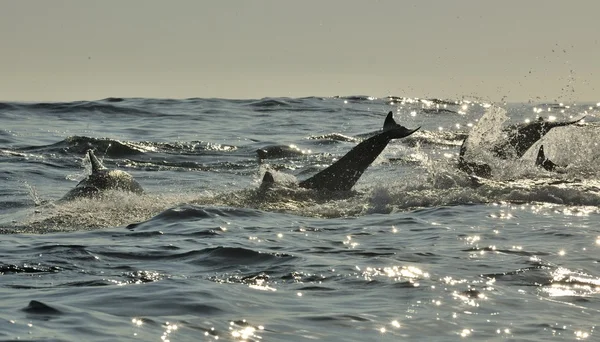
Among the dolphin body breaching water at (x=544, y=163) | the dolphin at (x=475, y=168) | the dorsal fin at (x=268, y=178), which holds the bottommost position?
the dorsal fin at (x=268, y=178)

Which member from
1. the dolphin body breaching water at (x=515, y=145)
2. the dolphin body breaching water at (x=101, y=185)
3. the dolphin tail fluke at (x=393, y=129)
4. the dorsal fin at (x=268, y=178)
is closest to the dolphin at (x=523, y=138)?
the dolphin body breaching water at (x=515, y=145)

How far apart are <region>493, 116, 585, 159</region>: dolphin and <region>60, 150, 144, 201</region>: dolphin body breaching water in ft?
24.0

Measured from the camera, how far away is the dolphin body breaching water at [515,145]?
62.1ft

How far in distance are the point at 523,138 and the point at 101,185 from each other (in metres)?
8.64

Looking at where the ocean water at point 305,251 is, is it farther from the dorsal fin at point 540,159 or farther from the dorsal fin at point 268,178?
the dorsal fin at point 540,159

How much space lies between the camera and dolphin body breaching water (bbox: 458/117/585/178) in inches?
746

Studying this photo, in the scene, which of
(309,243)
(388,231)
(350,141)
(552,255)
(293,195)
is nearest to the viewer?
(552,255)

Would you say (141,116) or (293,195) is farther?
(141,116)

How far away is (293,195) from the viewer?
17125mm

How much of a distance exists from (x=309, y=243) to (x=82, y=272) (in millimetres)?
3107

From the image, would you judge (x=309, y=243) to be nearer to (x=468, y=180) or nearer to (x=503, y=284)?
(x=503, y=284)

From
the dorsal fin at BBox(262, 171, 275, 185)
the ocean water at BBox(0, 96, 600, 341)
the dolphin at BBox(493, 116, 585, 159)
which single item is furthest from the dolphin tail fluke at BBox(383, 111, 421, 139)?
the dolphin at BBox(493, 116, 585, 159)

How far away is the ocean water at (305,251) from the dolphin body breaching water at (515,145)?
13.5 inches

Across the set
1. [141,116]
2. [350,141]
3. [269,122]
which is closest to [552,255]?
[350,141]
